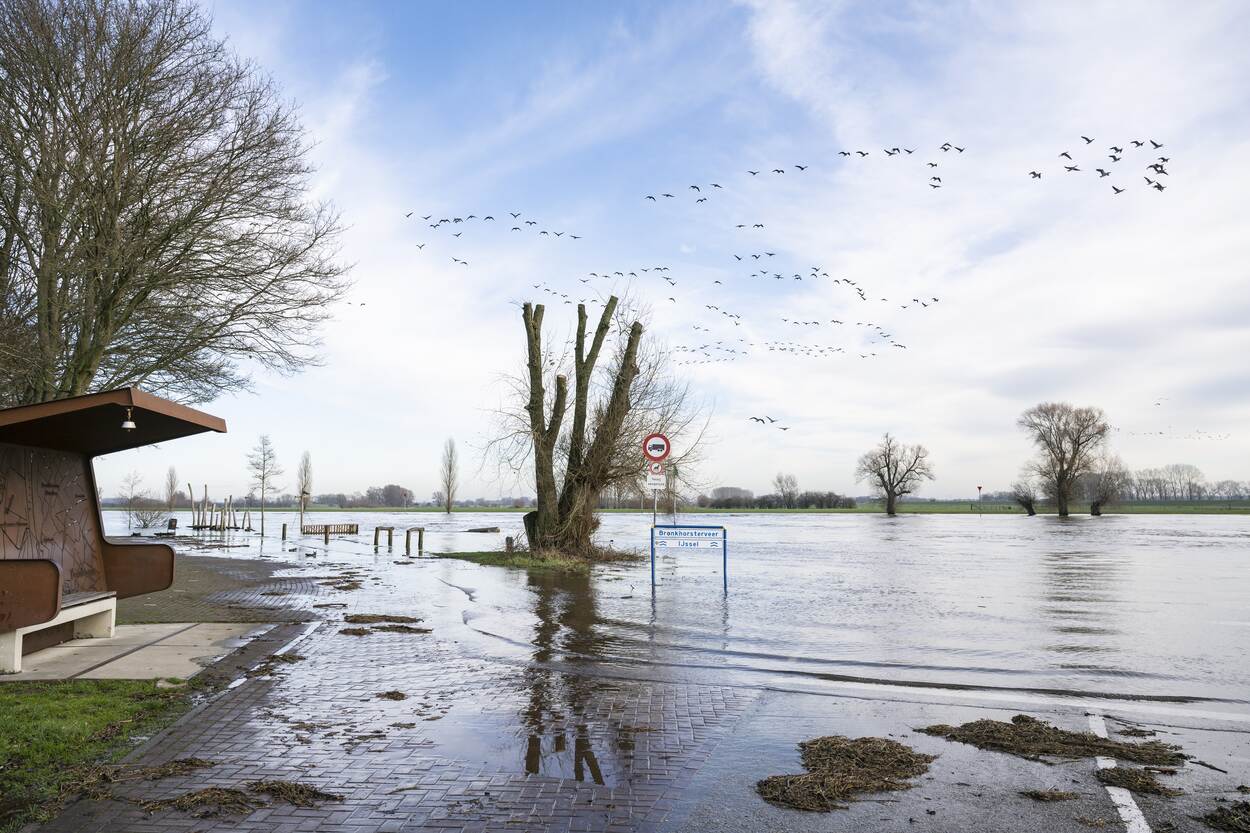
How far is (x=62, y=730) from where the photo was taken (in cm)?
591

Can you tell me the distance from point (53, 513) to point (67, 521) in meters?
0.38

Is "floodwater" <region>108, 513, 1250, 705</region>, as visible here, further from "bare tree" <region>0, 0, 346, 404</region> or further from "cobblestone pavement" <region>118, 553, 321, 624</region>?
"bare tree" <region>0, 0, 346, 404</region>

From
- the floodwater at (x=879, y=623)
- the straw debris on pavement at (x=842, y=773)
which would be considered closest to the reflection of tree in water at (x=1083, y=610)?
the floodwater at (x=879, y=623)

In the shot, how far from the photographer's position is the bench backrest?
9.12 metres

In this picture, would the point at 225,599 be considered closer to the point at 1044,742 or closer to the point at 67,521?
the point at 67,521

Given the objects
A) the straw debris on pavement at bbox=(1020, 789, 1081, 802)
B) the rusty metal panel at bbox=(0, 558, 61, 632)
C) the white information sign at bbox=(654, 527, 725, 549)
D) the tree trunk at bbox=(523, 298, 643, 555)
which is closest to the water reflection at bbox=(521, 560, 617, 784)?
the straw debris on pavement at bbox=(1020, 789, 1081, 802)

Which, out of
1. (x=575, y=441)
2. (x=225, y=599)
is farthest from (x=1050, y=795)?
(x=575, y=441)

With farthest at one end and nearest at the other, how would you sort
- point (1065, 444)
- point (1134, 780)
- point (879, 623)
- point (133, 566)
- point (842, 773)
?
point (1065, 444) → point (879, 623) → point (133, 566) → point (842, 773) → point (1134, 780)

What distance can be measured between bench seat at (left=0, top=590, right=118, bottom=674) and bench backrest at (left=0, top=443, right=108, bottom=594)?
424 mm

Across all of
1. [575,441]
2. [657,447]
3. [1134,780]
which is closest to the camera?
[1134,780]

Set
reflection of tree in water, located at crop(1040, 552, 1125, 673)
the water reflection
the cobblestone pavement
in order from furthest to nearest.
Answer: the cobblestone pavement
reflection of tree in water, located at crop(1040, 552, 1125, 673)
the water reflection

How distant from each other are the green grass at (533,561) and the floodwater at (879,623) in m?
1.02

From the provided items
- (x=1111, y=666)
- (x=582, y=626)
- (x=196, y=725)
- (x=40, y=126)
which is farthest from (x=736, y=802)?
(x=40, y=126)

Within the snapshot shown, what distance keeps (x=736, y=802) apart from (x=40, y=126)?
14853mm
